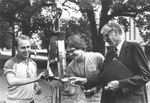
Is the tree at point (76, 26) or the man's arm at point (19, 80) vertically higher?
the tree at point (76, 26)

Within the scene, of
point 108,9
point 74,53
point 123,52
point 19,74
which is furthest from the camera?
point 108,9

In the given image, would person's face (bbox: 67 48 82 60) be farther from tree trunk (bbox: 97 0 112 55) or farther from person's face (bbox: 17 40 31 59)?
tree trunk (bbox: 97 0 112 55)

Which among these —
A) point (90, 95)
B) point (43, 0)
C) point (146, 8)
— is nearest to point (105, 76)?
point (90, 95)

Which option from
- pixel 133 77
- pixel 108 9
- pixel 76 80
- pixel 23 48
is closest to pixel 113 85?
pixel 133 77

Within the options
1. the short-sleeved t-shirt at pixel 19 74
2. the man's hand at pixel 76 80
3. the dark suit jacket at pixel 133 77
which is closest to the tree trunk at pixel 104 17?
the man's hand at pixel 76 80

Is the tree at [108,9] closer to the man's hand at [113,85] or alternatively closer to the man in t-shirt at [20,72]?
the man in t-shirt at [20,72]

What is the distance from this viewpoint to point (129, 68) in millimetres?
2602

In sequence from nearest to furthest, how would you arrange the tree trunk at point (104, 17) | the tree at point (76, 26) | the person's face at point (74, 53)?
1. the person's face at point (74, 53)
2. the tree trunk at point (104, 17)
3. the tree at point (76, 26)

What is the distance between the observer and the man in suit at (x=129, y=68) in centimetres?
252

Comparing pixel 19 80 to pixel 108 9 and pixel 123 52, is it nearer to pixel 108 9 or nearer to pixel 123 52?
pixel 123 52

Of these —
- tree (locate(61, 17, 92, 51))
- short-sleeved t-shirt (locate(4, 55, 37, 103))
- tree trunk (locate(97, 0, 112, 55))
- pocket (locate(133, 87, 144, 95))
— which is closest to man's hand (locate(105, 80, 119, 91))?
pocket (locate(133, 87, 144, 95))

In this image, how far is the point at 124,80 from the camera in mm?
2555

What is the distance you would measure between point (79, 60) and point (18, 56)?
95cm

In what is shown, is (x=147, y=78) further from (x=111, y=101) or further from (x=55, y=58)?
(x=55, y=58)
